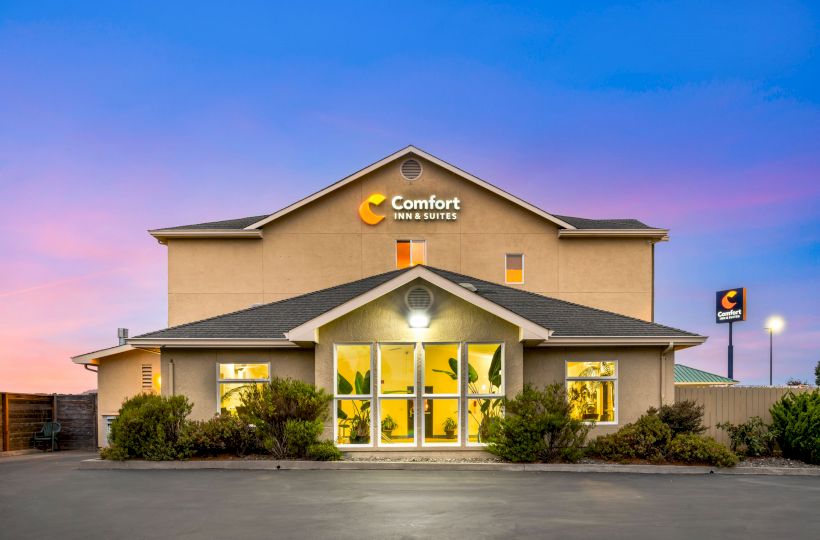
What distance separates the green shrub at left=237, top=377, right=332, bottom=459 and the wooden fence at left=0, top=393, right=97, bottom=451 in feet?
36.5

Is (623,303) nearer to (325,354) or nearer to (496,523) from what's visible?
(325,354)

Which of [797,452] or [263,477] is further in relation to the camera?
[797,452]

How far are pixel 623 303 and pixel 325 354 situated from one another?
13.7 metres

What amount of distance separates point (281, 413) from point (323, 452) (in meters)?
1.30

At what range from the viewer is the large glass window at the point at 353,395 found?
15492 mm

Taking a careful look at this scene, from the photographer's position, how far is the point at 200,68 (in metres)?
29.5

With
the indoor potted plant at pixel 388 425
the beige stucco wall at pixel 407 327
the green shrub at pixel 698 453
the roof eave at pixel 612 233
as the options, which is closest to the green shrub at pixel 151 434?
the beige stucco wall at pixel 407 327

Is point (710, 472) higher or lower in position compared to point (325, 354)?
lower

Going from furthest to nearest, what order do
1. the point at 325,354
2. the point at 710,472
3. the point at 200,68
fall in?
the point at 200,68
the point at 325,354
the point at 710,472

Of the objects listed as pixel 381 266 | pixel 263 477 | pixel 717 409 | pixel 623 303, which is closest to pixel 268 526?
pixel 263 477

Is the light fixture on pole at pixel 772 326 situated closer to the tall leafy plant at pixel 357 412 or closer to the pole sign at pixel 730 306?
the pole sign at pixel 730 306

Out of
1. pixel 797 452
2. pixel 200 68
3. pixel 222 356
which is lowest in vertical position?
pixel 797 452

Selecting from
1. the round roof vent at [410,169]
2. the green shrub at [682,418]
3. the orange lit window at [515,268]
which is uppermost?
the round roof vent at [410,169]

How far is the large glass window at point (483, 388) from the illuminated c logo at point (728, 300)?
120 feet
